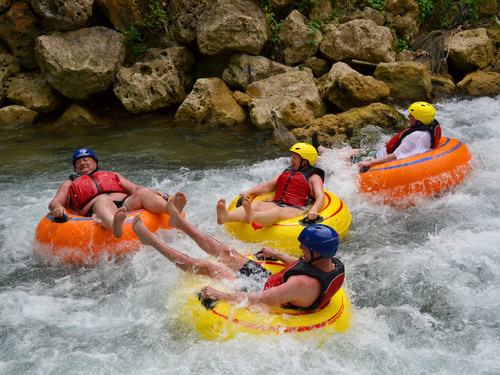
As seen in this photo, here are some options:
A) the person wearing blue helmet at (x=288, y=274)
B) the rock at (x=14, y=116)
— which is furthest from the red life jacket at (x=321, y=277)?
the rock at (x=14, y=116)

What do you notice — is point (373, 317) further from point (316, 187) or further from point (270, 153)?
point (270, 153)

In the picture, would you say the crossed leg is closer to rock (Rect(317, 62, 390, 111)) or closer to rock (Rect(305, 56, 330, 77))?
rock (Rect(317, 62, 390, 111))

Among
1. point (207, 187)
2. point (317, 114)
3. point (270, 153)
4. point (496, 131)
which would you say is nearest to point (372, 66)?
point (317, 114)

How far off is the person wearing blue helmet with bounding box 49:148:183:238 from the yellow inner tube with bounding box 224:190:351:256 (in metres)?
0.90

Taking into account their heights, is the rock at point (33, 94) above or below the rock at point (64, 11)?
below

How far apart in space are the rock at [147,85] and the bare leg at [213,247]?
252 inches

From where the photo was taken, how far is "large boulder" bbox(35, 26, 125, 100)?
Answer: 10.0m

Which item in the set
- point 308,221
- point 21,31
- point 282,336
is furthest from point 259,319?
point 21,31

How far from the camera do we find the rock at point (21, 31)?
Result: 10656 mm

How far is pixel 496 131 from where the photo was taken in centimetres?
910

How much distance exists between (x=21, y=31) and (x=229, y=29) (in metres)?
4.78

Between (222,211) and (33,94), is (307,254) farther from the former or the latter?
(33,94)

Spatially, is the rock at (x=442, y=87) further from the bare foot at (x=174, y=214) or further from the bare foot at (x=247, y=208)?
the bare foot at (x=174, y=214)

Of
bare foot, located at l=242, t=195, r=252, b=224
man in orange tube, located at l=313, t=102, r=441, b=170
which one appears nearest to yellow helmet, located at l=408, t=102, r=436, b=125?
man in orange tube, located at l=313, t=102, r=441, b=170
